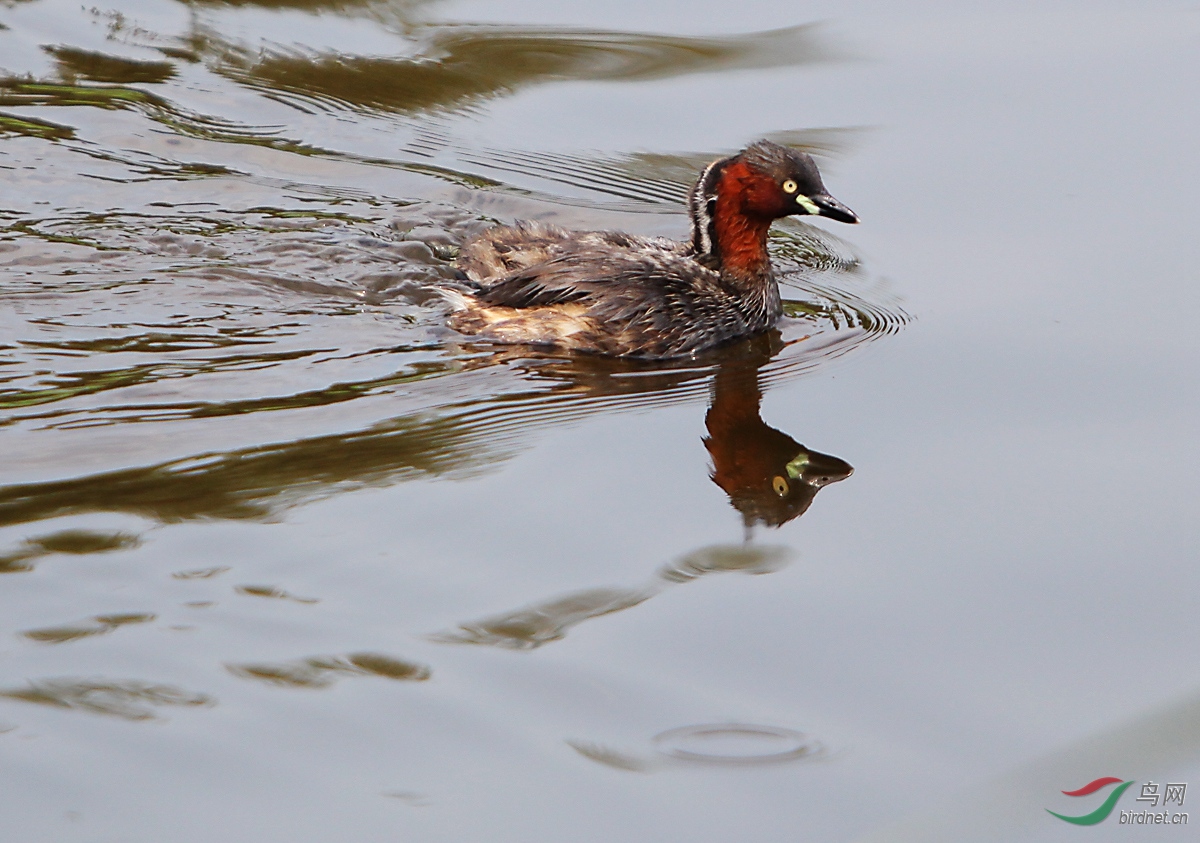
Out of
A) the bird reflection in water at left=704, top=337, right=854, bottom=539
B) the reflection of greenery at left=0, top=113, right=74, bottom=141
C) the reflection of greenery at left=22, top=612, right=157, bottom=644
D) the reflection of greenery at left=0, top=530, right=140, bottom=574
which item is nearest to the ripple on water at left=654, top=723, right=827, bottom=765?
the bird reflection in water at left=704, top=337, right=854, bottom=539

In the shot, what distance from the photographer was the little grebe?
668cm

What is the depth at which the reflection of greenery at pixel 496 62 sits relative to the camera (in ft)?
30.0

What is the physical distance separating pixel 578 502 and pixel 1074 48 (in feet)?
18.6

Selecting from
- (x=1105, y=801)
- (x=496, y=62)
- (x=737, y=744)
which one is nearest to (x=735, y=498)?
(x=737, y=744)

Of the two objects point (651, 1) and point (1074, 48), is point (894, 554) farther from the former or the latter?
point (651, 1)

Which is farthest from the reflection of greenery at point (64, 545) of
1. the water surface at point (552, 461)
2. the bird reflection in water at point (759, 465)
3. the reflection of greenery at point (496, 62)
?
the reflection of greenery at point (496, 62)

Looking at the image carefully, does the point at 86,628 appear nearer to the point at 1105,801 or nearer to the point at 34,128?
the point at 1105,801

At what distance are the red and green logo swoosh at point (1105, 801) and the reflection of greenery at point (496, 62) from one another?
6443 millimetres

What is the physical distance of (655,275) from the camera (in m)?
6.91

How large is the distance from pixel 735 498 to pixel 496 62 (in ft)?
17.0

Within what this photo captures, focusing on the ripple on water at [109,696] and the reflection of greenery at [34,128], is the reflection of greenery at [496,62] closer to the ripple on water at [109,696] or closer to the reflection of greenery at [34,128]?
the reflection of greenery at [34,128]

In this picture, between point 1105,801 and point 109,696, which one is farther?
point 109,696
